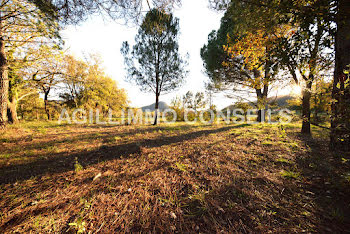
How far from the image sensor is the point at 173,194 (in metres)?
1.99

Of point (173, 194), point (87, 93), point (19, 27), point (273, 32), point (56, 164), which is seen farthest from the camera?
point (87, 93)

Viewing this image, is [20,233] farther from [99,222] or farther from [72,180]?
[72,180]

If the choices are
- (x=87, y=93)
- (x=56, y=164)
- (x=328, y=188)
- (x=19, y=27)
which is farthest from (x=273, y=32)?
(x=87, y=93)

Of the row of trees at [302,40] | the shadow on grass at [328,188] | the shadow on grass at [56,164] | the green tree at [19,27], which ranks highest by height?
the green tree at [19,27]

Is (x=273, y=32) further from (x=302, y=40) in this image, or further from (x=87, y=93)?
(x=87, y=93)

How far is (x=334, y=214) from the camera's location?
1.53 meters

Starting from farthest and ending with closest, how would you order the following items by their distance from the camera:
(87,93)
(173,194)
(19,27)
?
(87,93), (19,27), (173,194)

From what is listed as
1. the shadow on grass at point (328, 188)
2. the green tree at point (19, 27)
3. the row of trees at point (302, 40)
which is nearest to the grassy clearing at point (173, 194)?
the shadow on grass at point (328, 188)

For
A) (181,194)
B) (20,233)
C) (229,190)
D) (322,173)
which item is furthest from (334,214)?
(20,233)

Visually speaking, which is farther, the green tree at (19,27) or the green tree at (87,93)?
the green tree at (87,93)

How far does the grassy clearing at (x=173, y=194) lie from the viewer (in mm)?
1433

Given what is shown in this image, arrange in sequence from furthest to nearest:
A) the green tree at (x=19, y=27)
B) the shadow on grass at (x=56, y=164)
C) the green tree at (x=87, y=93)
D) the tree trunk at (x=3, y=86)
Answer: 1. the green tree at (x=87, y=93)
2. the tree trunk at (x=3, y=86)
3. the green tree at (x=19, y=27)
4. the shadow on grass at (x=56, y=164)

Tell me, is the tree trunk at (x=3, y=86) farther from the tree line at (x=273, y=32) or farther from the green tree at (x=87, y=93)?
the green tree at (x=87, y=93)

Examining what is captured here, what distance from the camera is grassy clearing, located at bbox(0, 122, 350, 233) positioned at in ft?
4.70
